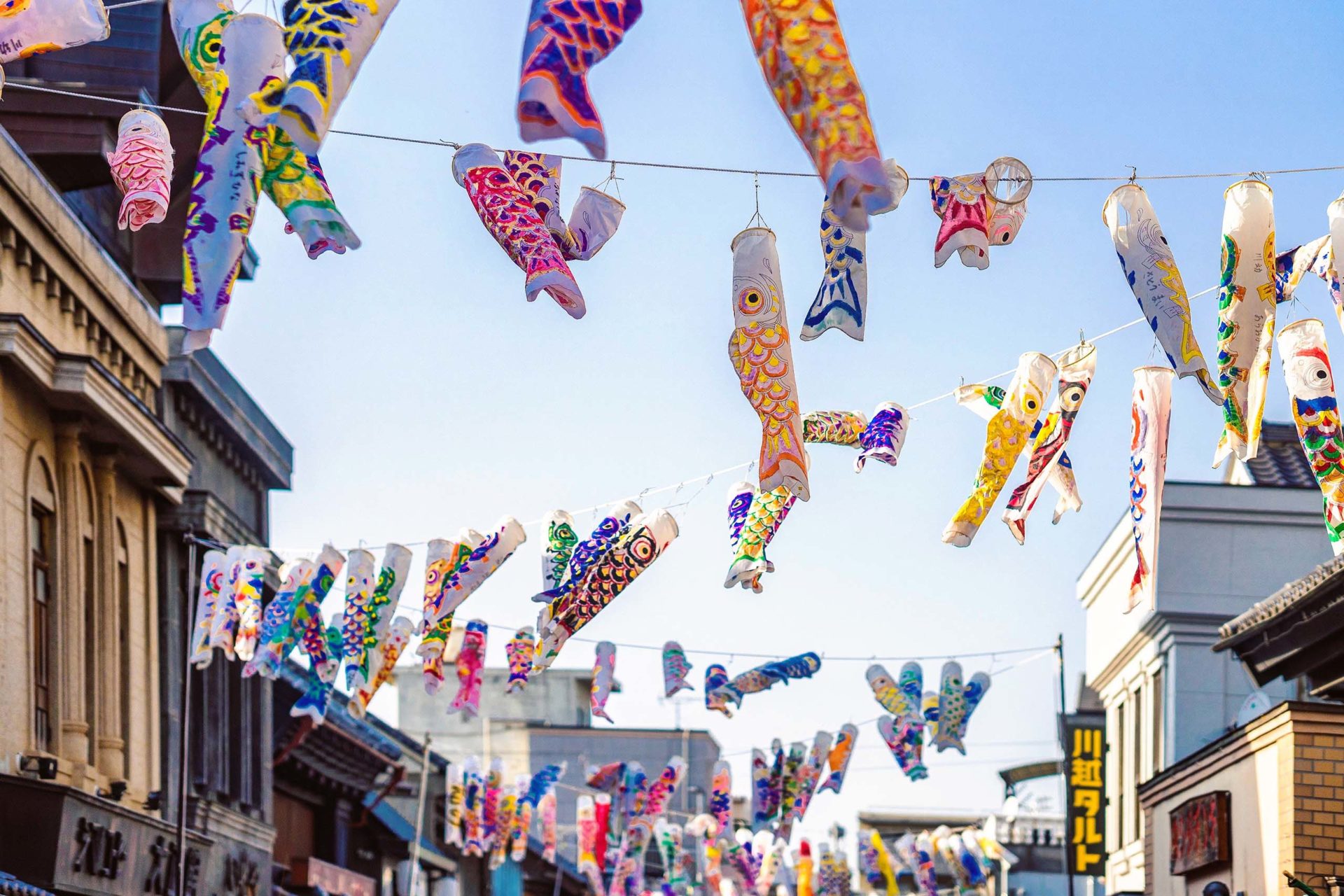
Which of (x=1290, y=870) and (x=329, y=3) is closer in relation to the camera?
(x=329, y=3)

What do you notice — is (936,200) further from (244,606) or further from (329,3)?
(244,606)

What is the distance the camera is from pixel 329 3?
1021 cm

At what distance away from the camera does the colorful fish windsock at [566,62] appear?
9109 millimetres

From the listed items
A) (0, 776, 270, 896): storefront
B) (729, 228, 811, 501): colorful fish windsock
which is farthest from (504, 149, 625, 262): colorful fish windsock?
(0, 776, 270, 896): storefront

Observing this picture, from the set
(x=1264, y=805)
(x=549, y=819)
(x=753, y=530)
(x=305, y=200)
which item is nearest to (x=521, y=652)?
(x=753, y=530)

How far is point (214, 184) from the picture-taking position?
12.0 m

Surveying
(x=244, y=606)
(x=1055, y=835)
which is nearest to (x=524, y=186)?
(x=244, y=606)

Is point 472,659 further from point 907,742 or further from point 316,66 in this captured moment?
point 316,66

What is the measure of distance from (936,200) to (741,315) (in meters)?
1.55

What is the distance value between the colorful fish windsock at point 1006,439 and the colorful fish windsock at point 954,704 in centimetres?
1463

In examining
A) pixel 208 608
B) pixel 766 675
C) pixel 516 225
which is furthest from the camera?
pixel 766 675

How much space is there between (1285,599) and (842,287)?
744cm

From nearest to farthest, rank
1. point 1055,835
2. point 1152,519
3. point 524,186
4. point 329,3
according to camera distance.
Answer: point 329,3
point 524,186
point 1152,519
point 1055,835

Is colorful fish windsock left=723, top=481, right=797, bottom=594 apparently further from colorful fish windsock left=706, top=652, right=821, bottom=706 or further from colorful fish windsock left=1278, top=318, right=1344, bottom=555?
colorful fish windsock left=706, top=652, right=821, bottom=706
